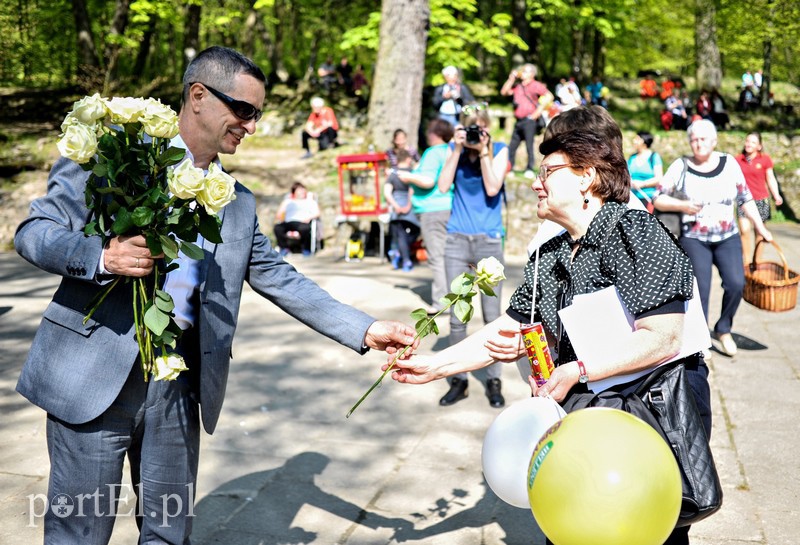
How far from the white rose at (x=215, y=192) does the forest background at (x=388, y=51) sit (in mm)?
13403

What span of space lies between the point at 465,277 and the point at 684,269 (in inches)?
34.4

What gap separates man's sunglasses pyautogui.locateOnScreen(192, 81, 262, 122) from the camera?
3.17 metres

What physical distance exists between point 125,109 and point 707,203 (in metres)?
5.73

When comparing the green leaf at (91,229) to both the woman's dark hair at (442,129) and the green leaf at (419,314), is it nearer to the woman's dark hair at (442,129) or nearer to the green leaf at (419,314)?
the green leaf at (419,314)

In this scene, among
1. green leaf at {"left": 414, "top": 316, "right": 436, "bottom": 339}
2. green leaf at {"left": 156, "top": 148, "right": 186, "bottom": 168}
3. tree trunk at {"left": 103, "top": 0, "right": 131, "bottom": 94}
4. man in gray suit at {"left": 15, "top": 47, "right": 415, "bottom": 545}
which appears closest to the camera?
green leaf at {"left": 156, "top": 148, "right": 186, "bottom": 168}

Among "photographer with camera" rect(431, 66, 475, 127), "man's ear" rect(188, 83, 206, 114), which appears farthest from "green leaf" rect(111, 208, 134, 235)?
"photographer with camera" rect(431, 66, 475, 127)

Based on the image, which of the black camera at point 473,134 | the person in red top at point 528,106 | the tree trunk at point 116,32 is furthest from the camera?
the tree trunk at point 116,32

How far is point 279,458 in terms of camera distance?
5.56m

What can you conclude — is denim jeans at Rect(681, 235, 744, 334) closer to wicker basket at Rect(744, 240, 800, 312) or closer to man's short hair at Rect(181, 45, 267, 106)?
wicker basket at Rect(744, 240, 800, 312)

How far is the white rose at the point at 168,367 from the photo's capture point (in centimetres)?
286

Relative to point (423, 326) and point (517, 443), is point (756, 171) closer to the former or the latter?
point (423, 326)

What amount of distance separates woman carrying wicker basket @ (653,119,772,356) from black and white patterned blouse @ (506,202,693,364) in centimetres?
447

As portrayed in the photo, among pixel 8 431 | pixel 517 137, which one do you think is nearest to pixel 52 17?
pixel 517 137

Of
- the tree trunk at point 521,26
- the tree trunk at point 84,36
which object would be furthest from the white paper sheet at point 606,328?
the tree trunk at point 521,26
